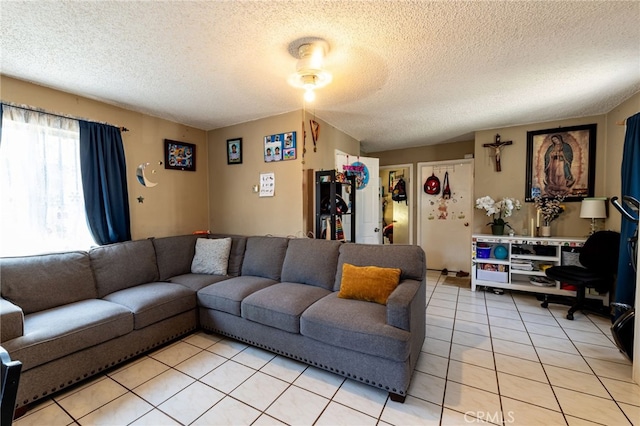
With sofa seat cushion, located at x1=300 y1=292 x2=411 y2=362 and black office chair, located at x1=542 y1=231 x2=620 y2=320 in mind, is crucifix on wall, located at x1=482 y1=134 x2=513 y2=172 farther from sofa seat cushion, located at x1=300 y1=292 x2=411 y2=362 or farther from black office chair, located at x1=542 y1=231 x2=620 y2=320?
sofa seat cushion, located at x1=300 y1=292 x2=411 y2=362

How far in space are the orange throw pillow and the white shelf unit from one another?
2.32 meters

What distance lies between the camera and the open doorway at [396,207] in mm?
5223

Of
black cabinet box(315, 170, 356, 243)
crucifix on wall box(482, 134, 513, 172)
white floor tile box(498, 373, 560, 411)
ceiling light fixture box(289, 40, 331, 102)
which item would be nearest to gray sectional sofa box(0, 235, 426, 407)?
black cabinet box(315, 170, 356, 243)

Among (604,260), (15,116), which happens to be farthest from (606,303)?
(15,116)

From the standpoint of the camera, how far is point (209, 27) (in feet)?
5.41

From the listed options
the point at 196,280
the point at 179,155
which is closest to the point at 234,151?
the point at 179,155

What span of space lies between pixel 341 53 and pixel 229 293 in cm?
220

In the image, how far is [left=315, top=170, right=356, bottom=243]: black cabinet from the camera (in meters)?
3.08

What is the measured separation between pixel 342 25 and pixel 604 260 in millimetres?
3613

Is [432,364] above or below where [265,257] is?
below

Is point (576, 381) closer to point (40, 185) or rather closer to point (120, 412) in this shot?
point (120, 412)

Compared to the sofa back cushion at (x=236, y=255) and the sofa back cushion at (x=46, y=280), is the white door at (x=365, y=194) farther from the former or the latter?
the sofa back cushion at (x=46, y=280)

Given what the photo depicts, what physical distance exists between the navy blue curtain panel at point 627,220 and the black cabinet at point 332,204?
269 cm

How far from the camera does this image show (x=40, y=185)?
94.4 inches
